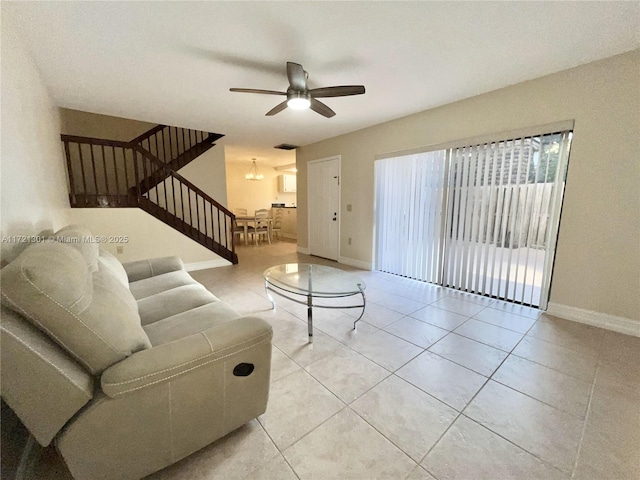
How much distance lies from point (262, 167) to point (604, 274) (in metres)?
8.43

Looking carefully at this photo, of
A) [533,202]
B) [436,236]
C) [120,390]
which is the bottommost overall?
[120,390]

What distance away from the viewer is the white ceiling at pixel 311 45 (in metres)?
1.72

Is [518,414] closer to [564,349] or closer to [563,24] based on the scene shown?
[564,349]

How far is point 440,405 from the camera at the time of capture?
5.05 feet

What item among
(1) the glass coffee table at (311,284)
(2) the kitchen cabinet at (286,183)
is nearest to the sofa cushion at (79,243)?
(1) the glass coffee table at (311,284)

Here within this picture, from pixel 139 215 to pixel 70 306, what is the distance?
3.89 m

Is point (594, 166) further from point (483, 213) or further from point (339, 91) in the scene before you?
point (339, 91)

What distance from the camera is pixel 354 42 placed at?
2039 mm

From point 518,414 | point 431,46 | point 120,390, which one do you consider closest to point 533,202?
point 431,46

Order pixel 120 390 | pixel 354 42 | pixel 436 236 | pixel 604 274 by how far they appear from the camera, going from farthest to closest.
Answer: pixel 436 236, pixel 604 274, pixel 354 42, pixel 120 390

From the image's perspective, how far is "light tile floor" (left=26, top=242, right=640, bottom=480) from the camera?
3.90ft

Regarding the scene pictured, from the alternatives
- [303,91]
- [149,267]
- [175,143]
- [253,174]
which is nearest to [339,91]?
[303,91]

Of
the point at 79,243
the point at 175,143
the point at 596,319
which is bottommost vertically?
the point at 596,319

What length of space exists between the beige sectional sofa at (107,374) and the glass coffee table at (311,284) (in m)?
0.93
